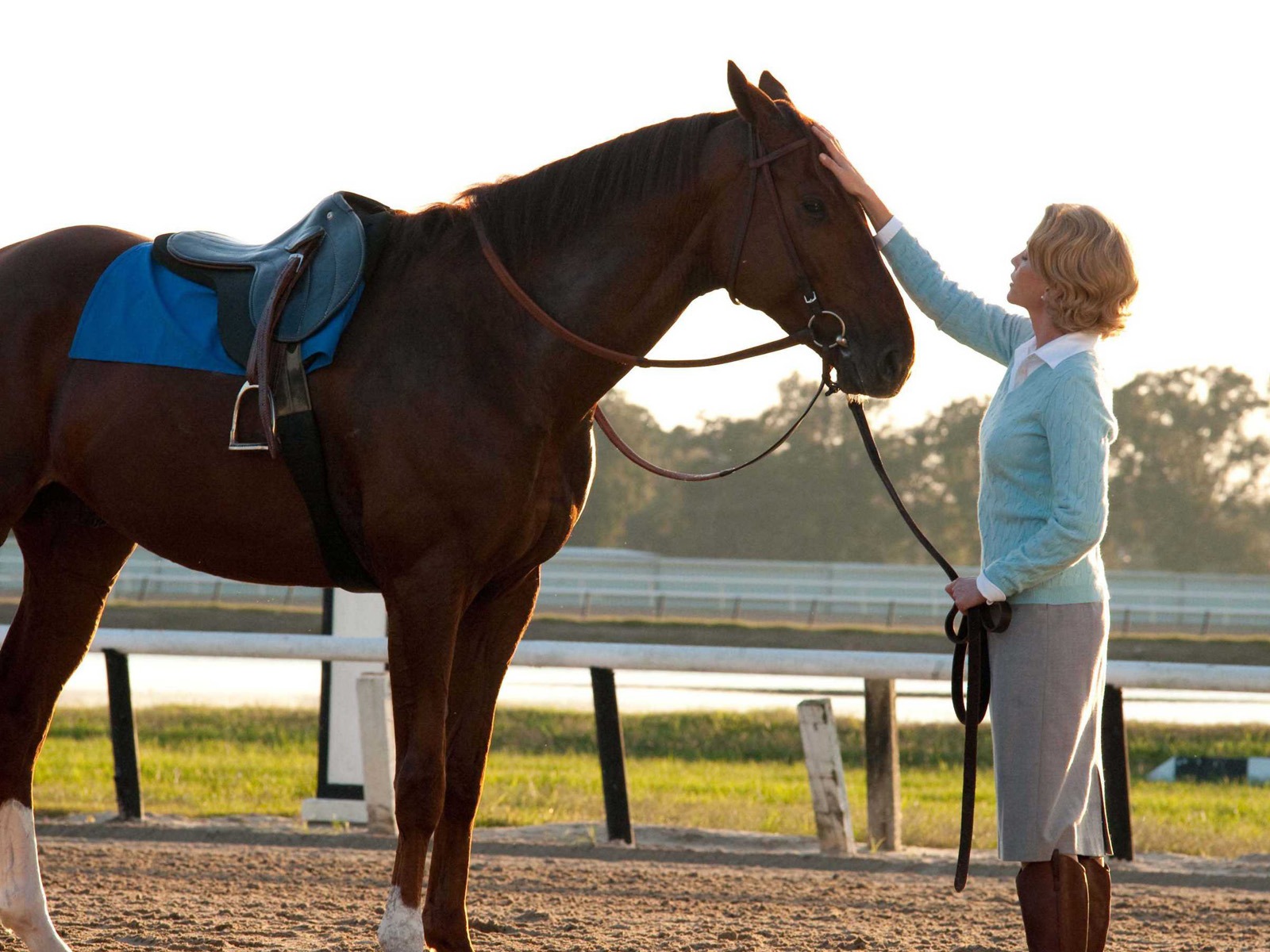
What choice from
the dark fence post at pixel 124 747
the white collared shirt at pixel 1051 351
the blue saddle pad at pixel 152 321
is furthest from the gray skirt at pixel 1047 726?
the dark fence post at pixel 124 747

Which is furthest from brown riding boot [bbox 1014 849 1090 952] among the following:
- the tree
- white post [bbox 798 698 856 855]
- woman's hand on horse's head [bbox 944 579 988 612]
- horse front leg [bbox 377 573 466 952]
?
the tree

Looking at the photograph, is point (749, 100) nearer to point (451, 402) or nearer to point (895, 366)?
point (895, 366)

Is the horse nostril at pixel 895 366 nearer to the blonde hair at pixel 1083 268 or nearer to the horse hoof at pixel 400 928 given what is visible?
the blonde hair at pixel 1083 268

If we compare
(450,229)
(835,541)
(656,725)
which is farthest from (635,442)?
(450,229)

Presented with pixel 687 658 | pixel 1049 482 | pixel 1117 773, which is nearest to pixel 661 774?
pixel 687 658

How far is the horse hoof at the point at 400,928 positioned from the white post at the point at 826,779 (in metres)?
2.70

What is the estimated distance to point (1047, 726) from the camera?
10.4 feet

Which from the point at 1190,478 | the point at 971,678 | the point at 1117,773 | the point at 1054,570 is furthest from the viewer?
the point at 1190,478

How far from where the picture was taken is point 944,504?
4456 centimetres

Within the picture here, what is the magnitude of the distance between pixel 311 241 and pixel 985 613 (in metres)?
1.86

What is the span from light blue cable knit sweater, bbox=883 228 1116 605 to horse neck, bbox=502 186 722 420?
0.81 m

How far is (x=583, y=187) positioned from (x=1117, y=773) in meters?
3.49

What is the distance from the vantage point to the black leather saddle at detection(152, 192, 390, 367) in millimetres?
3557

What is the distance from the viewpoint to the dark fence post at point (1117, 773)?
19.0 feet
